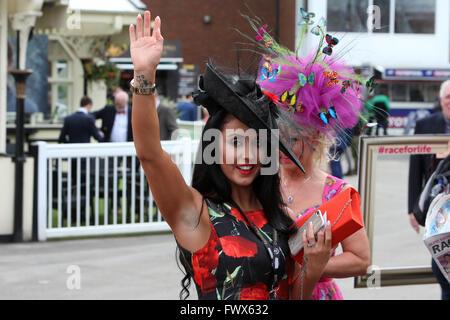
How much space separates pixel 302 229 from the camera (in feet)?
7.96

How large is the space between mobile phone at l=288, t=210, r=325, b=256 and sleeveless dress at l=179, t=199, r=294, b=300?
5 cm

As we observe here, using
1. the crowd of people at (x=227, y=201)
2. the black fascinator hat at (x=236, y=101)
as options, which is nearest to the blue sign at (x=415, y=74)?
the crowd of people at (x=227, y=201)

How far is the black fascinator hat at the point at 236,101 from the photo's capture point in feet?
7.89

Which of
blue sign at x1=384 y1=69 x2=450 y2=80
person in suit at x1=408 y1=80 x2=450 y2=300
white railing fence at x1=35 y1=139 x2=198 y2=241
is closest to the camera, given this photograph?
person in suit at x1=408 y1=80 x2=450 y2=300

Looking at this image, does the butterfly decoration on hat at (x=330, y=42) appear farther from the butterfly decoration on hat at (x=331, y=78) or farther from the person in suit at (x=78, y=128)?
the person in suit at (x=78, y=128)

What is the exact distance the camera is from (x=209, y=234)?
93.8 inches

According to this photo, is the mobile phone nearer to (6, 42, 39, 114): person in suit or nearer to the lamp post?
the lamp post

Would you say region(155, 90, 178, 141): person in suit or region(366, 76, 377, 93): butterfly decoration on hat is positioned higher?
region(366, 76, 377, 93): butterfly decoration on hat

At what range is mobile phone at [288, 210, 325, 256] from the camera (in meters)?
2.37

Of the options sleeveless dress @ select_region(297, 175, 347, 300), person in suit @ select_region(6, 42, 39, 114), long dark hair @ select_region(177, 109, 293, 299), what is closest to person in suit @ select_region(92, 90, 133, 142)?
person in suit @ select_region(6, 42, 39, 114)

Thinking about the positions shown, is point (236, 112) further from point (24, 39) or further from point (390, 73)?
point (390, 73)

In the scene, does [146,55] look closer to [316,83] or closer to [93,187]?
[316,83]

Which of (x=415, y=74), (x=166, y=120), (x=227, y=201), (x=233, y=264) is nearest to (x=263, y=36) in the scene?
(x=227, y=201)

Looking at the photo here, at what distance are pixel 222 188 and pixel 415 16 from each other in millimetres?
31379
